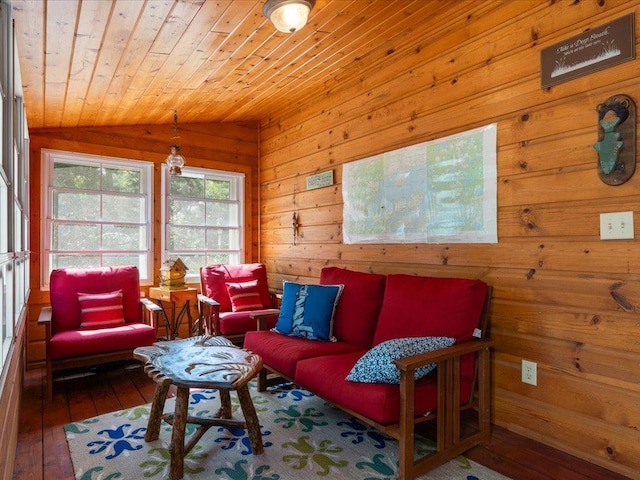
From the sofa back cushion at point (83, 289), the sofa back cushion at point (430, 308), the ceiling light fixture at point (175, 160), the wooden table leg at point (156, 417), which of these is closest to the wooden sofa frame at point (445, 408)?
the sofa back cushion at point (430, 308)

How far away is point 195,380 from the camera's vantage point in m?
1.91

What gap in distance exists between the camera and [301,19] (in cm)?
231

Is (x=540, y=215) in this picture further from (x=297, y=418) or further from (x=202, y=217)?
(x=202, y=217)

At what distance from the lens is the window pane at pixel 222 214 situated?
4777mm

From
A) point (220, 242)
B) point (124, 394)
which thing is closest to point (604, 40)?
point (124, 394)

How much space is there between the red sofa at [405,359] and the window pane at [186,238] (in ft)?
6.28

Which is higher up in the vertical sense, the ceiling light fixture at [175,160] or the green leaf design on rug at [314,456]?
the ceiling light fixture at [175,160]

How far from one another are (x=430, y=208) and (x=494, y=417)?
53.1 inches

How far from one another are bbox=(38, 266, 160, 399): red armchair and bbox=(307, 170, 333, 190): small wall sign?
5.86 feet

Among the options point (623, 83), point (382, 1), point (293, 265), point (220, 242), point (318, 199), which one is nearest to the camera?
point (623, 83)

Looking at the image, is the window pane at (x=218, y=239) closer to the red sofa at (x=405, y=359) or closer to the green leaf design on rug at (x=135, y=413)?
the red sofa at (x=405, y=359)

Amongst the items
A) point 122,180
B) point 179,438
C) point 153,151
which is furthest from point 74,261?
point 179,438

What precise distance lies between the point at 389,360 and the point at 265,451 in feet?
2.76

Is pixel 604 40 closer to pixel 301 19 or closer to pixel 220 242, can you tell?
pixel 301 19
